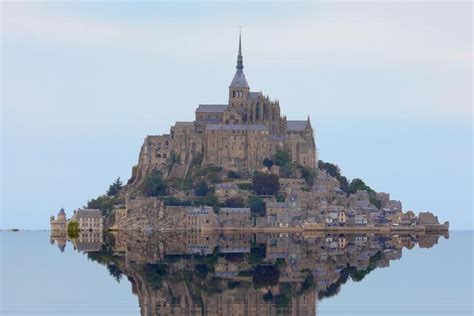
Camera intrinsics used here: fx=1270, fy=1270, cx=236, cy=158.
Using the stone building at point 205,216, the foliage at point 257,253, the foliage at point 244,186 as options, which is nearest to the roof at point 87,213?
the stone building at point 205,216

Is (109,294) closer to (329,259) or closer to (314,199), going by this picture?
(329,259)

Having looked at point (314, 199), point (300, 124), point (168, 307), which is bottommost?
point (168, 307)

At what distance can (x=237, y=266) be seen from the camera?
8706 cm

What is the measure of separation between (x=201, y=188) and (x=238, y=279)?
78.8 meters

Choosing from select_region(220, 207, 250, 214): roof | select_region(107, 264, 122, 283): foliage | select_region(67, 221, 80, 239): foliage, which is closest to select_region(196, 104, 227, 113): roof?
select_region(220, 207, 250, 214): roof

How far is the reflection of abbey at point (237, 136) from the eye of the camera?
519 feet

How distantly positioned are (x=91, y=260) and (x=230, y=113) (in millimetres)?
69995

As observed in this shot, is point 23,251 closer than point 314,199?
Yes

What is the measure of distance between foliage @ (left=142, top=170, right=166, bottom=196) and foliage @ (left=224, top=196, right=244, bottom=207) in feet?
29.1

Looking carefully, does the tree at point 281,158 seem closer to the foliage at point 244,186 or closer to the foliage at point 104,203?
Answer: the foliage at point 244,186

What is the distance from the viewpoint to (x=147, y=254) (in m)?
101

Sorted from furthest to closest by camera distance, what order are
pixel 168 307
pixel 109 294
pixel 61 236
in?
pixel 61 236
pixel 109 294
pixel 168 307

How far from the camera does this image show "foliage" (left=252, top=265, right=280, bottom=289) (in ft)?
240

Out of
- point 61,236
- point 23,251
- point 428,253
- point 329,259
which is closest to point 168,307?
point 329,259
